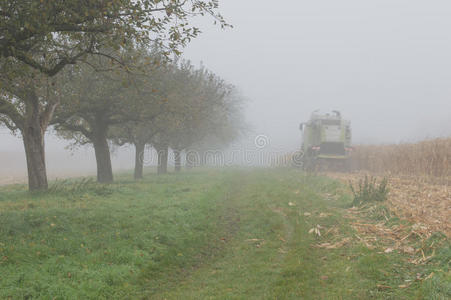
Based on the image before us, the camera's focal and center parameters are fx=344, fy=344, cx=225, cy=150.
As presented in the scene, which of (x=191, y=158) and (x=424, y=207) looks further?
(x=191, y=158)

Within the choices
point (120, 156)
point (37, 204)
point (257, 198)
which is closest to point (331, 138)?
point (257, 198)

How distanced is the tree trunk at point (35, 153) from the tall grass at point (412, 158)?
68.2 ft

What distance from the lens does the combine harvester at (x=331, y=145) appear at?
3020 cm

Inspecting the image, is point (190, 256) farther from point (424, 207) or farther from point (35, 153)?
point (35, 153)

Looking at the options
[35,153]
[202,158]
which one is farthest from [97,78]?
[202,158]

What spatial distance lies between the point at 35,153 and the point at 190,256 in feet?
34.4

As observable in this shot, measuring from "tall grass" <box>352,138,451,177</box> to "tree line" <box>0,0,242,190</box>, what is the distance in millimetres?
14006

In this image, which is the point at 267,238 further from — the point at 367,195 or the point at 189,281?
the point at 367,195

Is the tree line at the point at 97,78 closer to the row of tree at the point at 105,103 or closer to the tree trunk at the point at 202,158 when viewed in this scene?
the row of tree at the point at 105,103

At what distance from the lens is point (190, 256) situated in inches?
348

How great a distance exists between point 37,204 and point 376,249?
36.7 feet

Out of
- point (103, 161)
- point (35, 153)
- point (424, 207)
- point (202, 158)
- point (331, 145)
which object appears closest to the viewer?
point (424, 207)

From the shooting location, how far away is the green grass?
240 inches

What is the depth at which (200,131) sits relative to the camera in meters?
34.7
